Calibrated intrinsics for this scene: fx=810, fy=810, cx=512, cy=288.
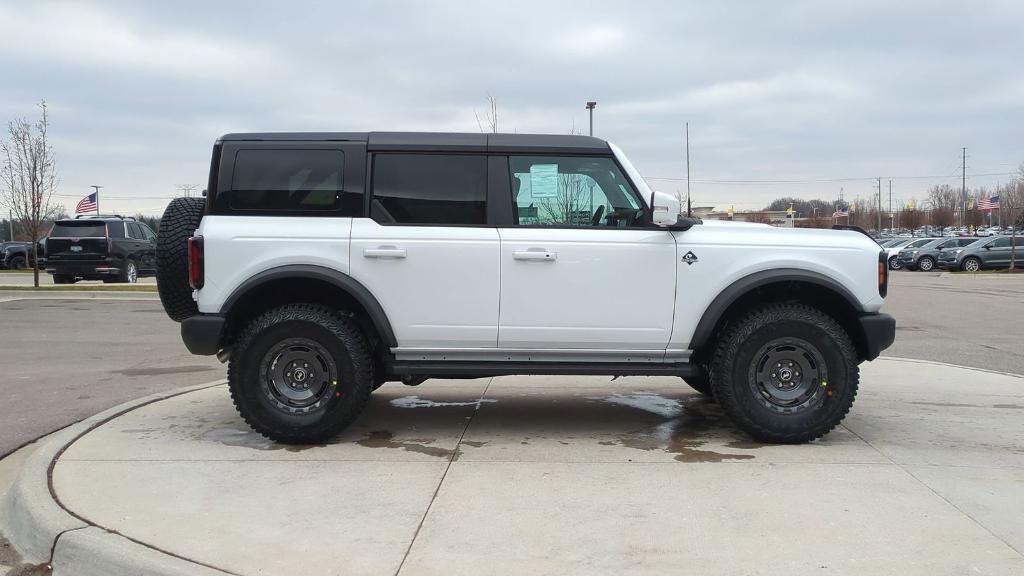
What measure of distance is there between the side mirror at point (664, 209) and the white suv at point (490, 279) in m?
0.06

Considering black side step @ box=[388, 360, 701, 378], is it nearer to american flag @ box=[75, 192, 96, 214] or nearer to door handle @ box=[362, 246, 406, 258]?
door handle @ box=[362, 246, 406, 258]

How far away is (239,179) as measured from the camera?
5406 millimetres

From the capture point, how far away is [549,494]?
14.4 feet

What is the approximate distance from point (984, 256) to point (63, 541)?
36.4 metres

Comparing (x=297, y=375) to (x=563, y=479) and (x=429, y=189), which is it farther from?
(x=563, y=479)

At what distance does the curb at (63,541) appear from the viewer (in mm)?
3518

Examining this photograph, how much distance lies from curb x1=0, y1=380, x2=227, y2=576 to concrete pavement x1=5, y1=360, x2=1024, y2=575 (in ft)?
0.05

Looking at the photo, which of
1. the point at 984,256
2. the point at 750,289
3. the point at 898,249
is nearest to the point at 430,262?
the point at 750,289

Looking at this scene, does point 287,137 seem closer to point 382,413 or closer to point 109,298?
point 382,413

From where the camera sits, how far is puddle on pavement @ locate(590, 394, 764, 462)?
521cm

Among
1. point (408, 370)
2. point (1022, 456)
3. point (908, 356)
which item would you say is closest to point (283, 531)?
point (408, 370)

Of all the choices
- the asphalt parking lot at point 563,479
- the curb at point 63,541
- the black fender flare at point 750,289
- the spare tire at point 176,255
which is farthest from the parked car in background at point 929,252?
the curb at point 63,541

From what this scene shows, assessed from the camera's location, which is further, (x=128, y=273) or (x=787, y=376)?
(x=128, y=273)

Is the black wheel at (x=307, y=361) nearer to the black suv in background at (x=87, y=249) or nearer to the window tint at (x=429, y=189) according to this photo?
the window tint at (x=429, y=189)
